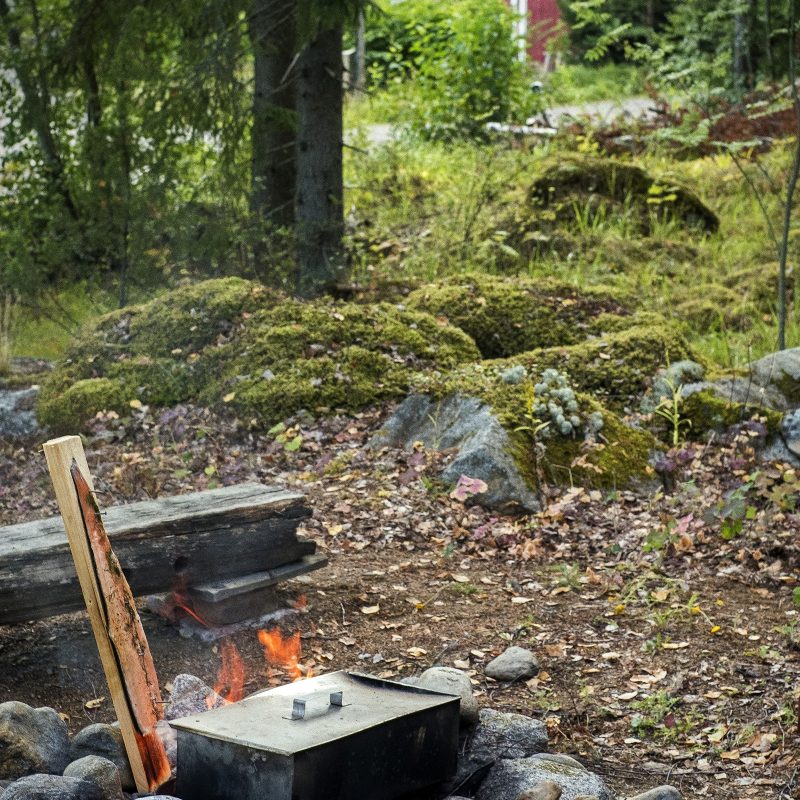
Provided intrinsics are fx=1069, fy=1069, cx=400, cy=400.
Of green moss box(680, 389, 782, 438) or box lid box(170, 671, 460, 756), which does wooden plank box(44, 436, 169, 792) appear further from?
green moss box(680, 389, 782, 438)

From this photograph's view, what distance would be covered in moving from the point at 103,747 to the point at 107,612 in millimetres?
407

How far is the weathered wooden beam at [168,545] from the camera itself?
3.97 metres

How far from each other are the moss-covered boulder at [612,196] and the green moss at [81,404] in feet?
15.6

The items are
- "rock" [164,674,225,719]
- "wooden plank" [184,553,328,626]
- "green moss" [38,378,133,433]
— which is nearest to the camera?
"rock" [164,674,225,719]

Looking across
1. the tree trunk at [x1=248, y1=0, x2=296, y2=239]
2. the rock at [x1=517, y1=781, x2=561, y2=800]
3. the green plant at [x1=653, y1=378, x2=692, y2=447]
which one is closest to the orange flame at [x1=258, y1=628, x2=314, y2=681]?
the rock at [x1=517, y1=781, x2=561, y2=800]

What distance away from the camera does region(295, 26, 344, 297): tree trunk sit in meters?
8.56

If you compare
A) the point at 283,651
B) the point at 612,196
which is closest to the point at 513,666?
the point at 283,651

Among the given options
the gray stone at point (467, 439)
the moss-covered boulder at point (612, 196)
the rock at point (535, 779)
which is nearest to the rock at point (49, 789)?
the rock at point (535, 779)

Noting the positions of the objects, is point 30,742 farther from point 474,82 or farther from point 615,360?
point 474,82

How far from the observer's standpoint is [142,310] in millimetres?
8172

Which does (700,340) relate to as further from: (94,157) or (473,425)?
(94,157)

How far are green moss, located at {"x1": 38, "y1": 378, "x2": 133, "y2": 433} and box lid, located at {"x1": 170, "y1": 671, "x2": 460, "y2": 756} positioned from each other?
175 inches

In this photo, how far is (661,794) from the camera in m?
3.14

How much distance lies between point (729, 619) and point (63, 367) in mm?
5212
